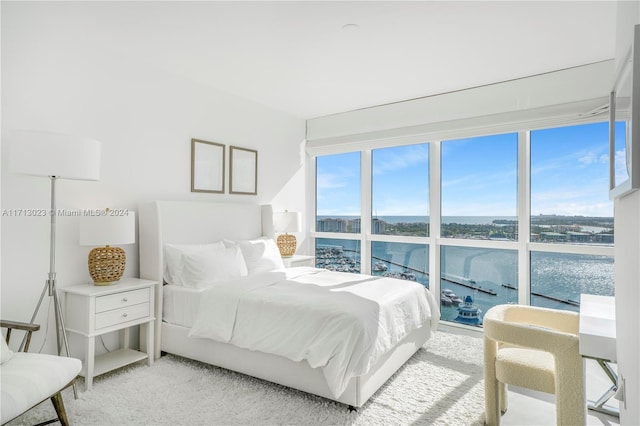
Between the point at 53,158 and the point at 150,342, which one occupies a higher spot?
the point at 53,158

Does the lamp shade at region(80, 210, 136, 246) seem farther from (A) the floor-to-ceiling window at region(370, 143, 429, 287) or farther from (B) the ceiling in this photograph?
(A) the floor-to-ceiling window at region(370, 143, 429, 287)

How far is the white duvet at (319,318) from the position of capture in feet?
7.52

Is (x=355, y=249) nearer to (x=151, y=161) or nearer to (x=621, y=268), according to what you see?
(x=151, y=161)

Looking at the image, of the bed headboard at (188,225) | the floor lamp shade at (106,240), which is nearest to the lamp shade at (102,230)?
the floor lamp shade at (106,240)

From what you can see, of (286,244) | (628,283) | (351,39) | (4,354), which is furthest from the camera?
(286,244)

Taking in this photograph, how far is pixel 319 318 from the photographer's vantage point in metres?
2.44

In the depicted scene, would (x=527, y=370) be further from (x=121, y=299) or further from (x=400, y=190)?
(x=400, y=190)

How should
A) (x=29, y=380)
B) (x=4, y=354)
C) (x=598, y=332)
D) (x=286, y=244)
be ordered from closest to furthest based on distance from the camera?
1. (x=598, y=332)
2. (x=29, y=380)
3. (x=4, y=354)
4. (x=286, y=244)

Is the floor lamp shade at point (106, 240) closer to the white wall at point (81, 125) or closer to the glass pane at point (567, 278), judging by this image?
the white wall at point (81, 125)

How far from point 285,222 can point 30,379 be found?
312 cm

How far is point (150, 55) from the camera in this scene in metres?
3.24

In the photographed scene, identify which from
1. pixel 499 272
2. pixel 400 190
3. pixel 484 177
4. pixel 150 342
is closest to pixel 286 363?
pixel 150 342

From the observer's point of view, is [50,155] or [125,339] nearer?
[50,155]

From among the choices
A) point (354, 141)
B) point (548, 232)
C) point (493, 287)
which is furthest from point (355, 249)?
point (548, 232)
